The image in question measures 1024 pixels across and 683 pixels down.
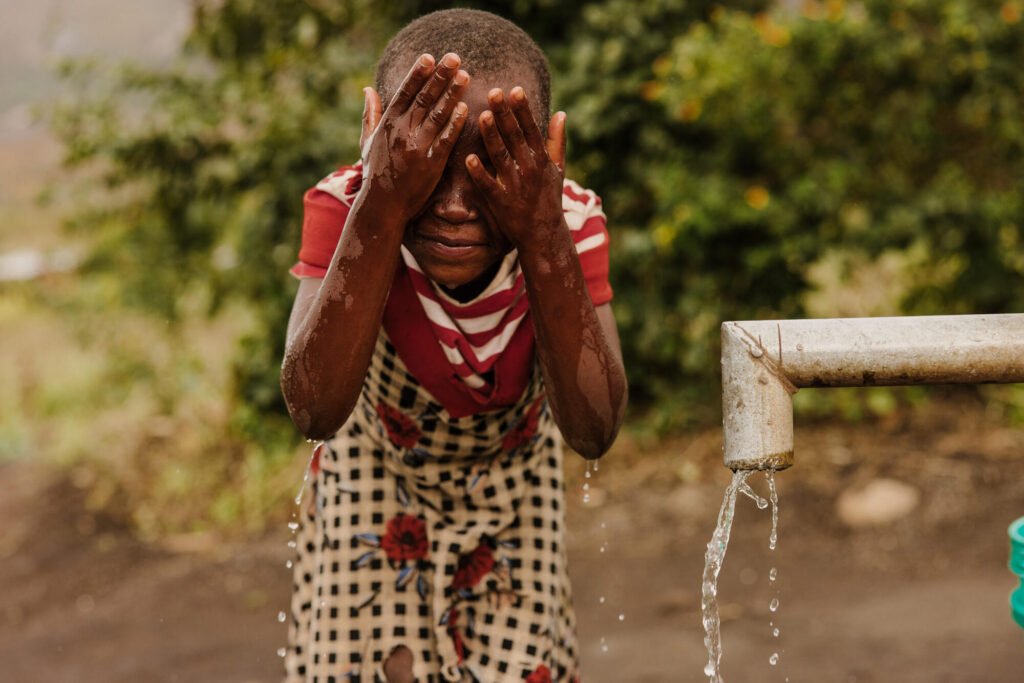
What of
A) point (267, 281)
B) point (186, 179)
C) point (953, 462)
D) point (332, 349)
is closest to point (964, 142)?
point (953, 462)

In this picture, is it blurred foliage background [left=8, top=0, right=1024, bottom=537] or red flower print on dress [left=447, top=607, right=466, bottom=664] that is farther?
blurred foliage background [left=8, top=0, right=1024, bottom=537]

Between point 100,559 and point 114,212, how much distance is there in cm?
152

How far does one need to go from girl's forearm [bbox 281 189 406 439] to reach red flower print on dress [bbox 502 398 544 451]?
0.35 m

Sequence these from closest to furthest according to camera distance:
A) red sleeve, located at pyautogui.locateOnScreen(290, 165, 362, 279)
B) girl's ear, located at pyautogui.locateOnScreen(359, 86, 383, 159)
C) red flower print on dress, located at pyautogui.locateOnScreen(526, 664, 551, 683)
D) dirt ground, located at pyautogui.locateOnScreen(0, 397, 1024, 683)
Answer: girl's ear, located at pyautogui.locateOnScreen(359, 86, 383, 159) < red sleeve, located at pyautogui.locateOnScreen(290, 165, 362, 279) < red flower print on dress, located at pyautogui.locateOnScreen(526, 664, 551, 683) < dirt ground, located at pyautogui.locateOnScreen(0, 397, 1024, 683)

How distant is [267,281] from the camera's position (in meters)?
4.58

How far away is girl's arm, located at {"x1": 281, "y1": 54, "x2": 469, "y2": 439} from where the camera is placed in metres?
1.40

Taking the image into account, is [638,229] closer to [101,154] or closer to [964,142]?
[964,142]

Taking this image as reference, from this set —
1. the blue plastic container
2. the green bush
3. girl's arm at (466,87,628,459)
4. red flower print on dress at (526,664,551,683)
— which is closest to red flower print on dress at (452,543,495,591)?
red flower print on dress at (526,664,551,683)

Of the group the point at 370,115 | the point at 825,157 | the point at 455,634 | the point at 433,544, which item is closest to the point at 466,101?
the point at 370,115

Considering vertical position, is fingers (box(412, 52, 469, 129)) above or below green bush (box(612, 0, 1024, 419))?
below

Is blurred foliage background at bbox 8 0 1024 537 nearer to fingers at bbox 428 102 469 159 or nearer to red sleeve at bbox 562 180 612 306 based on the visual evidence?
red sleeve at bbox 562 180 612 306

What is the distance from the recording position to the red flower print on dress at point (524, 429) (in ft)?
6.21

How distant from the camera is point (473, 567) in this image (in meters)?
1.91

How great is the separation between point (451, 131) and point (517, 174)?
0.10 metres
